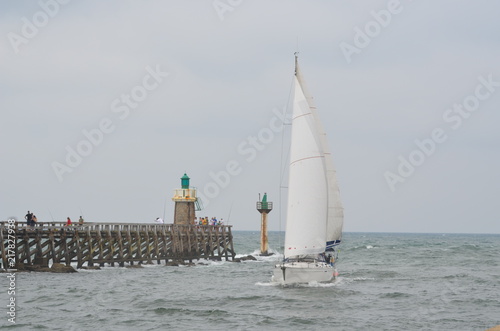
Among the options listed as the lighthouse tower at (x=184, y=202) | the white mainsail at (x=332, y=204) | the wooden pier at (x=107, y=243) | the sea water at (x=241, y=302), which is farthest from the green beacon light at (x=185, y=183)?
the white mainsail at (x=332, y=204)

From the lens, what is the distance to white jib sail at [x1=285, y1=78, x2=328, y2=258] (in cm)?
3469

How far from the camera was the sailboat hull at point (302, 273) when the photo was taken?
34.1m

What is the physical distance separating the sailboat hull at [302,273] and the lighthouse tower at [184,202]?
2470 cm

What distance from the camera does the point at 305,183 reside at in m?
34.7

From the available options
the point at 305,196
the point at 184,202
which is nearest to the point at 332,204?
the point at 305,196

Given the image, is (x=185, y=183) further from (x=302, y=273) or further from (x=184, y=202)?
(x=302, y=273)

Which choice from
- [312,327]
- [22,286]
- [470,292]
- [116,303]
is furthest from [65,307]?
[470,292]

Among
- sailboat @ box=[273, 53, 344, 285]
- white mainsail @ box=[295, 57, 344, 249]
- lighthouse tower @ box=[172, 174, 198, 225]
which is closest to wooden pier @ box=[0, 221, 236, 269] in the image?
lighthouse tower @ box=[172, 174, 198, 225]

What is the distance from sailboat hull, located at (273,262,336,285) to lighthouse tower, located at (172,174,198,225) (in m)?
24.7

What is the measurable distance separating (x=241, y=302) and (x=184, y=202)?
2793 centimetres

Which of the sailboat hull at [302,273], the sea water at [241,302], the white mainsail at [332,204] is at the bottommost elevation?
the sea water at [241,302]

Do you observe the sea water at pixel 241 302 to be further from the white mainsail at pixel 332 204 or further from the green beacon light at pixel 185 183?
the green beacon light at pixel 185 183

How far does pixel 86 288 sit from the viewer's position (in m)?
35.6

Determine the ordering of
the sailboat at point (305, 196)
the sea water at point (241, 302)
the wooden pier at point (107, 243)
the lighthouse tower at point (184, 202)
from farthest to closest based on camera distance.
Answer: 1. the lighthouse tower at point (184, 202)
2. the wooden pier at point (107, 243)
3. the sailboat at point (305, 196)
4. the sea water at point (241, 302)
